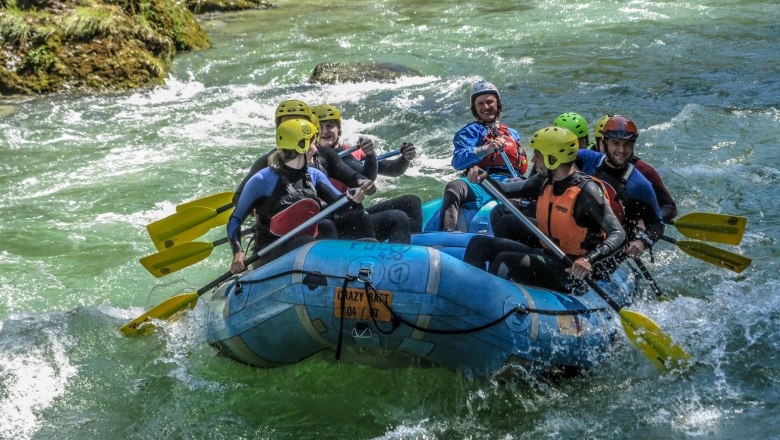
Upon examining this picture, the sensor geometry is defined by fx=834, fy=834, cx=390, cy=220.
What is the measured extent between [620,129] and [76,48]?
10095 millimetres

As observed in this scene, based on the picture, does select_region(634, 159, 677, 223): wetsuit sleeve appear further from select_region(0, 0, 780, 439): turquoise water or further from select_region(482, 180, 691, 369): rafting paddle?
select_region(482, 180, 691, 369): rafting paddle

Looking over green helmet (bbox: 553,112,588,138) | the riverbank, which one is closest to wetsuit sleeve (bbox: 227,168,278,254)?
green helmet (bbox: 553,112,588,138)

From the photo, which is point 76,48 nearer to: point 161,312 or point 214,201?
point 214,201

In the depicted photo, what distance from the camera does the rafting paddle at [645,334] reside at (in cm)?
503

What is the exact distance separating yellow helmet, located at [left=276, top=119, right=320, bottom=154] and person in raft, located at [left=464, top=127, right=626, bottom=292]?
4.76 feet

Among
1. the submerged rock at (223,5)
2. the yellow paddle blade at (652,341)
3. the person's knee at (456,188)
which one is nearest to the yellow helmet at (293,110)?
the person's knee at (456,188)

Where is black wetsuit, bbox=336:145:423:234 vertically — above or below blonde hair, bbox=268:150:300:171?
below

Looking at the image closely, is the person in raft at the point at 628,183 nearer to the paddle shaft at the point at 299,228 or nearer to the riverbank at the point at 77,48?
the paddle shaft at the point at 299,228

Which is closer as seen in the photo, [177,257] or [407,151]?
[177,257]

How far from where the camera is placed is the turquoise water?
17.0 feet

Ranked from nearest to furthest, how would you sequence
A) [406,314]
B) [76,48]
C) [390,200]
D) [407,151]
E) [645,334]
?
[406,314] → [645,334] → [390,200] → [407,151] → [76,48]

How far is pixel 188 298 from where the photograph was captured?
587cm

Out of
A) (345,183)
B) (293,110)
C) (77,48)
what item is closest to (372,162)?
(345,183)

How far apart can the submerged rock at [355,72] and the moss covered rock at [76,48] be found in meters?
2.62
